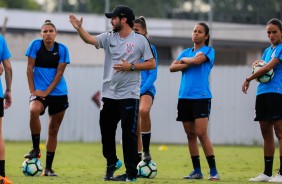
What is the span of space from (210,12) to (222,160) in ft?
31.4

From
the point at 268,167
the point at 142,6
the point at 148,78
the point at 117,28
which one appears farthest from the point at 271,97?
the point at 142,6

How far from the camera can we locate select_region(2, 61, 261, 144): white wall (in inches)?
1043

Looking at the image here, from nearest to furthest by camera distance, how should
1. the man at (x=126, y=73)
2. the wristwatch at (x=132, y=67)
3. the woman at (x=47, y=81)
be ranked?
the wristwatch at (x=132, y=67)
the man at (x=126, y=73)
the woman at (x=47, y=81)

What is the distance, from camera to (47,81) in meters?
12.8

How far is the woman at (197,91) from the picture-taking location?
12.3m

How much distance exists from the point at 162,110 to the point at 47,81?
1427cm

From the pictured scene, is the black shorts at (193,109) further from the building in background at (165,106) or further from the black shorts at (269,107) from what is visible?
the building in background at (165,106)

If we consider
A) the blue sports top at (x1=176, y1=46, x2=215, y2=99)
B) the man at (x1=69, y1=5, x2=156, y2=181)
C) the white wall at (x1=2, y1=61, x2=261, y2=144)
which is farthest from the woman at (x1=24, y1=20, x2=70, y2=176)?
the white wall at (x1=2, y1=61, x2=261, y2=144)

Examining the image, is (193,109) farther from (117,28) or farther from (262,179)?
(117,28)

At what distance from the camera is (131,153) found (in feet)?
36.7

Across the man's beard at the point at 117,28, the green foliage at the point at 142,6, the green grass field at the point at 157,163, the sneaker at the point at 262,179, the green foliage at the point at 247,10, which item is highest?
the green foliage at the point at 142,6

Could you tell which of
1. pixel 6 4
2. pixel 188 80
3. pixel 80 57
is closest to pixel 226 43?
pixel 80 57

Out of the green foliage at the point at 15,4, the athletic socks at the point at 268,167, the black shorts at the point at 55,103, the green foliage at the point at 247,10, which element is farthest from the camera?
the green foliage at the point at 15,4

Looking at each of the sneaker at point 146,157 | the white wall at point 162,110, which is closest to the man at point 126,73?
the sneaker at point 146,157
